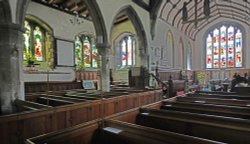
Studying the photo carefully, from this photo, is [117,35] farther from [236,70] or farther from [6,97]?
[236,70]

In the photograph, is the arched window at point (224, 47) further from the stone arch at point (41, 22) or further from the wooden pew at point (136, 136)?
the wooden pew at point (136, 136)

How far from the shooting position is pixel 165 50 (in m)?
12.9

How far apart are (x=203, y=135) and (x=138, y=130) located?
3.14 ft

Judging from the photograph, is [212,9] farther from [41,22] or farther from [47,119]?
[47,119]

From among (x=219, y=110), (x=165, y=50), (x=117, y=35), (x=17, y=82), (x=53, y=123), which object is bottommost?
(x=53, y=123)

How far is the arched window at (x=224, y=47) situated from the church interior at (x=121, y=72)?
84 millimetres

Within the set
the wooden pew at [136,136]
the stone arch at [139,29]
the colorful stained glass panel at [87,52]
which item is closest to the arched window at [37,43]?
the colorful stained glass panel at [87,52]

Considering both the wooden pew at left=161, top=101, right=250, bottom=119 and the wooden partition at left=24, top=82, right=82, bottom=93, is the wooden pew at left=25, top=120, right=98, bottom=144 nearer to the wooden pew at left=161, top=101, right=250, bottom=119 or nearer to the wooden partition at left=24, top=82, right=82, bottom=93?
the wooden pew at left=161, top=101, right=250, bottom=119

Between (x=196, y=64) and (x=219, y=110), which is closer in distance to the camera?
(x=219, y=110)

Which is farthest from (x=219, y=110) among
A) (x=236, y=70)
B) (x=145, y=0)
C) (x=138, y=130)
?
(x=236, y=70)

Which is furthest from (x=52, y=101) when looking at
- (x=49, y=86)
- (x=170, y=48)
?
(x=170, y=48)

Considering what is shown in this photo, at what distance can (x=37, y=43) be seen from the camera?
8.84 m

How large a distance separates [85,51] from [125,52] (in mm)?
3212

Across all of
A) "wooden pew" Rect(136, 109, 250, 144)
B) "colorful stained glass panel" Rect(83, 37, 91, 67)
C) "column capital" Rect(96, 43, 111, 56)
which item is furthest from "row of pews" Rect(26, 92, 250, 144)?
"colorful stained glass panel" Rect(83, 37, 91, 67)
